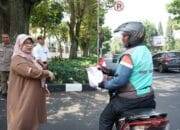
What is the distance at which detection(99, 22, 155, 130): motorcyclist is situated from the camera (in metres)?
5.04

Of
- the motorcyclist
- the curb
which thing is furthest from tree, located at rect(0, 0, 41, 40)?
the motorcyclist

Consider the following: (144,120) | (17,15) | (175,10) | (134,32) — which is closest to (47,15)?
(175,10)

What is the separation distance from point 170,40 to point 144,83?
70274mm

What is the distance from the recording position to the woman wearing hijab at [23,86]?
6145mm

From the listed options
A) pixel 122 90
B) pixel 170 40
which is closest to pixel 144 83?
pixel 122 90

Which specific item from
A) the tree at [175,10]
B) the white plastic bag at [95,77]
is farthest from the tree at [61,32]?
the white plastic bag at [95,77]

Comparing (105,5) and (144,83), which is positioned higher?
(105,5)

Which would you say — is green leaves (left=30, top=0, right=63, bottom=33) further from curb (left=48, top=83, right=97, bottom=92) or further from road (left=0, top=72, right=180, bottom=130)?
road (left=0, top=72, right=180, bottom=130)

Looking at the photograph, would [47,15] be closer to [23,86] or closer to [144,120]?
[23,86]

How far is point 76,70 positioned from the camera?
16.1 m

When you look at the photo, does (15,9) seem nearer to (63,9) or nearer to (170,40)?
(63,9)

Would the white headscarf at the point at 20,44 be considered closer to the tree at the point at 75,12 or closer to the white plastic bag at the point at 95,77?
the white plastic bag at the point at 95,77

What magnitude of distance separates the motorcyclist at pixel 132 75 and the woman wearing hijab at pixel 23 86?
1.32 meters

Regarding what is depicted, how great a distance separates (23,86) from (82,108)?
5442 mm
